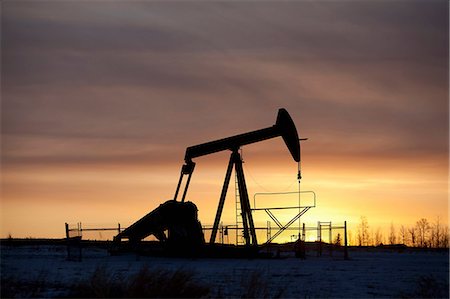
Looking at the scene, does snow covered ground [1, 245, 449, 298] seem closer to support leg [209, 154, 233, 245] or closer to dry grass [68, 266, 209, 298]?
dry grass [68, 266, 209, 298]

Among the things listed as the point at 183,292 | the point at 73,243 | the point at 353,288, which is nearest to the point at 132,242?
the point at 73,243

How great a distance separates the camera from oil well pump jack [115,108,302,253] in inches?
1224

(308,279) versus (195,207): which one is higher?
(195,207)

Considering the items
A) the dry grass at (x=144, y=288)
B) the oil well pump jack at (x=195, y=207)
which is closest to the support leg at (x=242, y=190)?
the oil well pump jack at (x=195, y=207)

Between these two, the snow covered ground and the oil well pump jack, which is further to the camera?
the oil well pump jack

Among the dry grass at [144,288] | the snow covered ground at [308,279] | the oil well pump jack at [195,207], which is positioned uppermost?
the oil well pump jack at [195,207]

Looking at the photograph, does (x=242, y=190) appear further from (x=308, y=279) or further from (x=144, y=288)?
(x=144, y=288)

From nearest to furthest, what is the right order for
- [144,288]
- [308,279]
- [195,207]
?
[144,288] < [308,279] < [195,207]

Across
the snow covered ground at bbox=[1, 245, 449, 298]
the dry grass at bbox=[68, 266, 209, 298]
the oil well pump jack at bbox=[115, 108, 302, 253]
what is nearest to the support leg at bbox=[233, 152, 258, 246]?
the oil well pump jack at bbox=[115, 108, 302, 253]

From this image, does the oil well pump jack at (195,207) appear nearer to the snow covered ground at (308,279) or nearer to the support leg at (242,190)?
the support leg at (242,190)

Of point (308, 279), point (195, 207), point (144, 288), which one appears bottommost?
point (308, 279)

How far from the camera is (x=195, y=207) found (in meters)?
31.9

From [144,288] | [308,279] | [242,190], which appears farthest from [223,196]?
[144,288]

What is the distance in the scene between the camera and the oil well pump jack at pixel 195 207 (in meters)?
31.1
